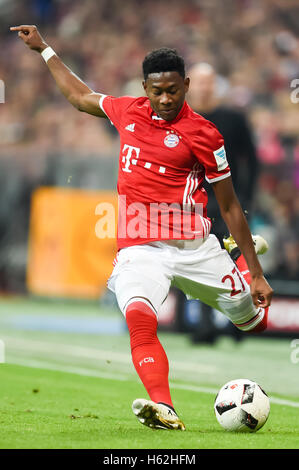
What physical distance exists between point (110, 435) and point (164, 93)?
5.75 ft

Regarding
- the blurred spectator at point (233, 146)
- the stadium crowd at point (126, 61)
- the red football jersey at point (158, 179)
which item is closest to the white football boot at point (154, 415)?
the red football jersey at point (158, 179)

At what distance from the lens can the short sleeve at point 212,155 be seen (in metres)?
4.64

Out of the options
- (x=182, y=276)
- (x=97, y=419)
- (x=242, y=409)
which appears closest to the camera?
(x=242, y=409)

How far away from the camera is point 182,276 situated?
16.1 ft

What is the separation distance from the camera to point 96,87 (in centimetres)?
1928

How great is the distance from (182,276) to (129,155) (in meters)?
0.72

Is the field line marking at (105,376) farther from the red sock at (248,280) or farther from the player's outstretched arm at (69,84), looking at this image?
the player's outstretched arm at (69,84)

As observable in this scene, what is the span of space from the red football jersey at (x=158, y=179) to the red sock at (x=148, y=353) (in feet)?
1.56

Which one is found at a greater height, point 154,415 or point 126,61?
point 126,61

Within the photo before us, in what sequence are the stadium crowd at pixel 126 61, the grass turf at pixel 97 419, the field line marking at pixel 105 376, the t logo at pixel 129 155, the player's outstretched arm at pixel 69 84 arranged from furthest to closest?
the stadium crowd at pixel 126 61 < the field line marking at pixel 105 376 < the player's outstretched arm at pixel 69 84 < the t logo at pixel 129 155 < the grass turf at pixel 97 419

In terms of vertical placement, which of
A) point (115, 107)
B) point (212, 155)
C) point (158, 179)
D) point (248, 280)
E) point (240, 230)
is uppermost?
point (115, 107)

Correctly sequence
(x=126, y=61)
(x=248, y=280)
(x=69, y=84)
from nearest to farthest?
1. (x=69, y=84)
2. (x=248, y=280)
3. (x=126, y=61)

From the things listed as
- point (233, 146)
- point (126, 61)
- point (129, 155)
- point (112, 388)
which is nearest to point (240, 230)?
point (129, 155)

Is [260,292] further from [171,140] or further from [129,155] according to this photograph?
[129,155]
